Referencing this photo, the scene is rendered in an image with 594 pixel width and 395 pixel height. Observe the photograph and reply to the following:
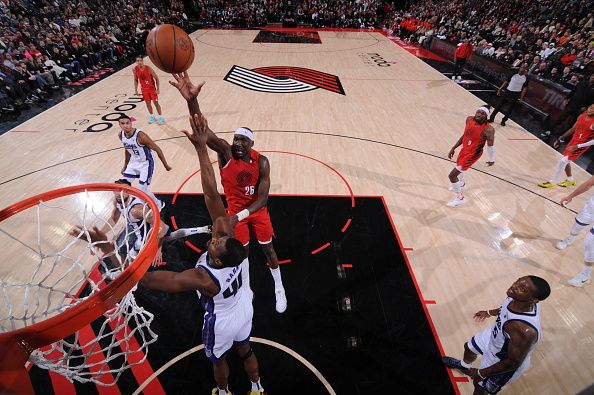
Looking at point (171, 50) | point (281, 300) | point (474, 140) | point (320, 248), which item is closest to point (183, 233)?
point (281, 300)

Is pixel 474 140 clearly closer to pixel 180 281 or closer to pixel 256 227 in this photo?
pixel 256 227

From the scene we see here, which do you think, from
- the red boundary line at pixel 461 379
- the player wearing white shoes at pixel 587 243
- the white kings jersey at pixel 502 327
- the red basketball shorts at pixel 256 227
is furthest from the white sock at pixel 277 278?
the player wearing white shoes at pixel 587 243

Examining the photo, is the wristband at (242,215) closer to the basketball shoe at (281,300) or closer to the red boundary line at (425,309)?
the basketball shoe at (281,300)

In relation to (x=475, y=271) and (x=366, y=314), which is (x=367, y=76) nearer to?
(x=475, y=271)

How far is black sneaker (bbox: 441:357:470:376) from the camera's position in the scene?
3.23 meters

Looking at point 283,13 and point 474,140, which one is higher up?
point 474,140

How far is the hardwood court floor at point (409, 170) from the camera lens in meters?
3.98

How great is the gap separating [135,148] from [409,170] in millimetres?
5014

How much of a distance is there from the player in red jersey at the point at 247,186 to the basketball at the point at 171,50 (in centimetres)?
94

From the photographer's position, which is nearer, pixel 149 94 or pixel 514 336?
pixel 514 336

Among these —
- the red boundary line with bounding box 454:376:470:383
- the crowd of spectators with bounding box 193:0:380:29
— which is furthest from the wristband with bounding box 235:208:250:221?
the crowd of spectators with bounding box 193:0:380:29

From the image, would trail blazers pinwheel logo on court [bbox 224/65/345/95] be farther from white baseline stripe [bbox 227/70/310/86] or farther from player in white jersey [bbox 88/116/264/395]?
player in white jersey [bbox 88/116/264/395]

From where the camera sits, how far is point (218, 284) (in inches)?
89.4

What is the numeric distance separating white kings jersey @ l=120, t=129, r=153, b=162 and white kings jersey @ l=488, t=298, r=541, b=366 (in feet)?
15.3
